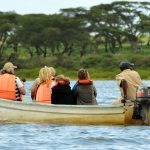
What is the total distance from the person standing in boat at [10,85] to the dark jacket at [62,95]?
0.72 meters

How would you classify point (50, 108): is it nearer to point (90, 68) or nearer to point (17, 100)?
point (17, 100)

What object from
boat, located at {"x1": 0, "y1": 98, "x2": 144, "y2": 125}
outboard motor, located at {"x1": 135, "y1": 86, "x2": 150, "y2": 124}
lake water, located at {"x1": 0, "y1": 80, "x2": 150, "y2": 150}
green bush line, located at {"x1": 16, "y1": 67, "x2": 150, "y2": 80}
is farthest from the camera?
green bush line, located at {"x1": 16, "y1": 67, "x2": 150, "y2": 80}

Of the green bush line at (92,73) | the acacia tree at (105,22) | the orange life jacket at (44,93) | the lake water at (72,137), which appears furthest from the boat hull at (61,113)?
the acacia tree at (105,22)

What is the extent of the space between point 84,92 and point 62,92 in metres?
0.52

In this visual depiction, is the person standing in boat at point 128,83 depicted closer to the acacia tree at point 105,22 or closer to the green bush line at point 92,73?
the green bush line at point 92,73

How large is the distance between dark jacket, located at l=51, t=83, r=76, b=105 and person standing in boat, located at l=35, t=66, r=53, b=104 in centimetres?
18

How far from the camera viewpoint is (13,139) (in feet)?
50.6

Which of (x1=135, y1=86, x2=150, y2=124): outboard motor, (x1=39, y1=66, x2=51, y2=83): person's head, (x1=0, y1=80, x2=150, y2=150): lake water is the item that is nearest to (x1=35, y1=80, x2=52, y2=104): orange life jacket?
(x1=39, y1=66, x2=51, y2=83): person's head

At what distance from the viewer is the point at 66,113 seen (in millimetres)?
18078

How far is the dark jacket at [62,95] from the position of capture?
18.2 m

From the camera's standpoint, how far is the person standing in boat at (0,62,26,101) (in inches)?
722

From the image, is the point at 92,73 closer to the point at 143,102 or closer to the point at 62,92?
the point at 62,92

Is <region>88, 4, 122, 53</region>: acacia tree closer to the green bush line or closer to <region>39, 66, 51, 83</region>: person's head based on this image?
the green bush line

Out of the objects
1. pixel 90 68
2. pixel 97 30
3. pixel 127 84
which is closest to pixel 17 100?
pixel 127 84
